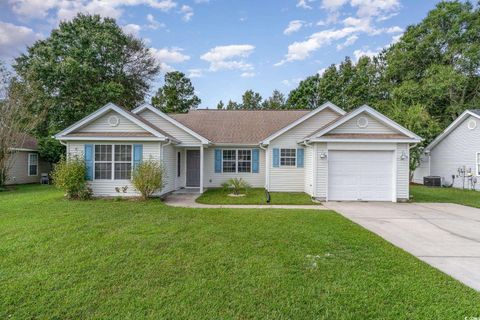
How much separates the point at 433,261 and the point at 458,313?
6.52 feet

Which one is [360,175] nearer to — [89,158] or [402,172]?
[402,172]

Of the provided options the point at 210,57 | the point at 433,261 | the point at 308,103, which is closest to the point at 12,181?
the point at 210,57

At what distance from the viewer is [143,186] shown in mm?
11305

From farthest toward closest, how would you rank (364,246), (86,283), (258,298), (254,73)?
(254,73), (364,246), (86,283), (258,298)

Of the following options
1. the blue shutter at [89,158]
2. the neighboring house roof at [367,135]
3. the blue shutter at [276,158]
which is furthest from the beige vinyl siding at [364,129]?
the blue shutter at [89,158]

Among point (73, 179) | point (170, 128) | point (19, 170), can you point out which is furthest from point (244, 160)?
point (19, 170)

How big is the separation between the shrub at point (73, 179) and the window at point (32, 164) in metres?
10.8

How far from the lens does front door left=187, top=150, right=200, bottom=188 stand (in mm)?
16172

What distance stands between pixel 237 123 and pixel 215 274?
15129 millimetres

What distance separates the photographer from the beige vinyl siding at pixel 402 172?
11.8m

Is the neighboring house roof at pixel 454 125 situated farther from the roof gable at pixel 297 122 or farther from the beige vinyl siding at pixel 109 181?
the beige vinyl siding at pixel 109 181

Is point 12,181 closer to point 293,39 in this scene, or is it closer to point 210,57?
point 210,57

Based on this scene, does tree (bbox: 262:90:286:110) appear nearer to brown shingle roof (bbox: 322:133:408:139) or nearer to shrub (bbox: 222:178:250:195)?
shrub (bbox: 222:178:250:195)

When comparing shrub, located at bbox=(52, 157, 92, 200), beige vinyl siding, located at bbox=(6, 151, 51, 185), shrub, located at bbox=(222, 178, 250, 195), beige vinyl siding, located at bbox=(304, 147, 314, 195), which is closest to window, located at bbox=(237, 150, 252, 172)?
shrub, located at bbox=(222, 178, 250, 195)
